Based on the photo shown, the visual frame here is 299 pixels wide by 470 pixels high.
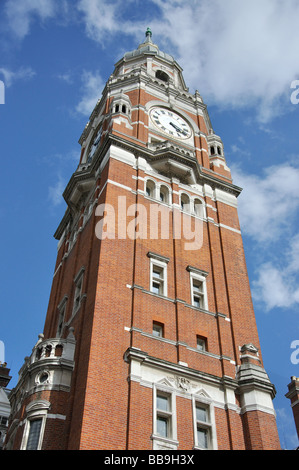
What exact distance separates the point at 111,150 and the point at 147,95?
1139 cm

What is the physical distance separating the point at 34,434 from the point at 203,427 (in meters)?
7.23

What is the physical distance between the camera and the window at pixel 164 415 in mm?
24094

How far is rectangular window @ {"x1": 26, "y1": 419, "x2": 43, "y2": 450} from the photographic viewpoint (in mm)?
23538

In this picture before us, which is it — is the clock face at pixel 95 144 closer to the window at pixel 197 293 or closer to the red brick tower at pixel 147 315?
the red brick tower at pixel 147 315

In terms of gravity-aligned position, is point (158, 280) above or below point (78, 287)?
below

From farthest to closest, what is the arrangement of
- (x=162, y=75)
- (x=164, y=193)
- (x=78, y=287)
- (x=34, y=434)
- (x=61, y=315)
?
1. (x=162, y=75)
2. (x=164, y=193)
3. (x=61, y=315)
4. (x=78, y=287)
5. (x=34, y=434)

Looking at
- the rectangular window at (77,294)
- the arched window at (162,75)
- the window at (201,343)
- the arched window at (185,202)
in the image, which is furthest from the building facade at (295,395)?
the arched window at (162,75)

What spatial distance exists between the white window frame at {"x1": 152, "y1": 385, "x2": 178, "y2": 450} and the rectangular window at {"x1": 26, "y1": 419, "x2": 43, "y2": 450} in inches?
190

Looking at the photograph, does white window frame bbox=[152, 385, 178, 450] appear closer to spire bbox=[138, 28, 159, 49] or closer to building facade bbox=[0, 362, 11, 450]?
building facade bbox=[0, 362, 11, 450]

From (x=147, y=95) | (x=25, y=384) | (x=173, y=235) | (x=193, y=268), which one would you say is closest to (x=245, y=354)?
(x=193, y=268)

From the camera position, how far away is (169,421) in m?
24.5

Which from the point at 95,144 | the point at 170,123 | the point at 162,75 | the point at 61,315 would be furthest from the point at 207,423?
the point at 162,75

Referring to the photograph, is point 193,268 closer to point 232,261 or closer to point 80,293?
point 232,261

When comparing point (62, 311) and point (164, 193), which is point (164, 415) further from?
point (164, 193)
